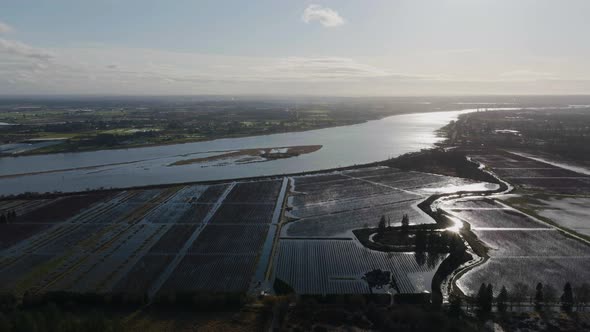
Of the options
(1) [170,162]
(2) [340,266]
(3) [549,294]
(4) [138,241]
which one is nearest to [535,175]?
(3) [549,294]

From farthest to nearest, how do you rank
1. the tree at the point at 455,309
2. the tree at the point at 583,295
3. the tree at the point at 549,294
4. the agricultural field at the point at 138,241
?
the agricultural field at the point at 138,241
the tree at the point at 549,294
the tree at the point at 583,295
the tree at the point at 455,309

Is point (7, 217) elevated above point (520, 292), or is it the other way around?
point (7, 217)

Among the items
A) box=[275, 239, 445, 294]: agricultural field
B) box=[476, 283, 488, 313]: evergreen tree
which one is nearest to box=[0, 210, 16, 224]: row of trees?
box=[275, 239, 445, 294]: agricultural field

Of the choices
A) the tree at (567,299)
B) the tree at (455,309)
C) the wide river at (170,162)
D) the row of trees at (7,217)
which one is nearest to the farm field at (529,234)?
the tree at (567,299)

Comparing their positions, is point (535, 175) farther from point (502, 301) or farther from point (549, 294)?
point (502, 301)

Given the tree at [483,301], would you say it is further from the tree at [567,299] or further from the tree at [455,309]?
the tree at [567,299]

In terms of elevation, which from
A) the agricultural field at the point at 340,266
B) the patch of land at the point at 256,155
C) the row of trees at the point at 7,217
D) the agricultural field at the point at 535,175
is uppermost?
the patch of land at the point at 256,155

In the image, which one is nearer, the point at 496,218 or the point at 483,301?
the point at 483,301
